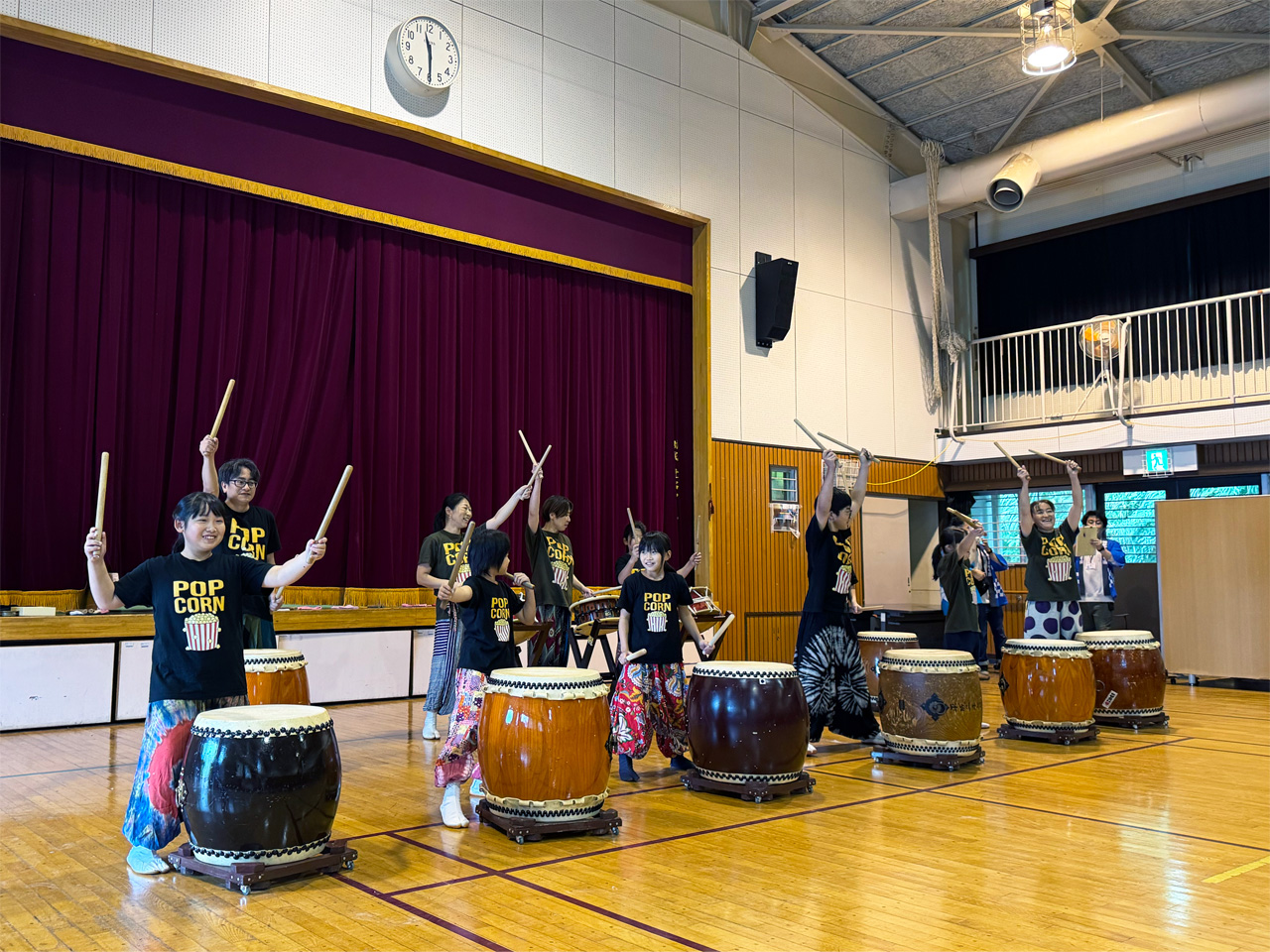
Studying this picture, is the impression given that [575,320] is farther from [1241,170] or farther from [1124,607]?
[1241,170]

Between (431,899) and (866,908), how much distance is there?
1236 millimetres

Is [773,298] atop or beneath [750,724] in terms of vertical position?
atop

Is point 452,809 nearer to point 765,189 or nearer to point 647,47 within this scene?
point 647,47

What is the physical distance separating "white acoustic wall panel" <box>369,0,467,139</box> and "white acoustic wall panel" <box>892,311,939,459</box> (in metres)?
6.15

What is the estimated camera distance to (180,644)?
3.34 metres

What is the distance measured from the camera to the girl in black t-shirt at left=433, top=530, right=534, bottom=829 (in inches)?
158

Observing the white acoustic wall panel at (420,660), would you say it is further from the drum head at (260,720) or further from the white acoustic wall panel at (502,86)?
the drum head at (260,720)

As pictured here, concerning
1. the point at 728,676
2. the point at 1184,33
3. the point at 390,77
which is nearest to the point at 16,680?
the point at 728,676

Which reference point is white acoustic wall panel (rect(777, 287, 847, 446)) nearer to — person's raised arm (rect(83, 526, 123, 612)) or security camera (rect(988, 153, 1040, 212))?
security camera (rect(988, 153, 1040, 212))

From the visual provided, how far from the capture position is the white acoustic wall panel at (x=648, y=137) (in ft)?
32.0

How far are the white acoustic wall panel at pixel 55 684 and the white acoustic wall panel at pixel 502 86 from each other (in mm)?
4881

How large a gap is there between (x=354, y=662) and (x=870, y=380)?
23.0 feet

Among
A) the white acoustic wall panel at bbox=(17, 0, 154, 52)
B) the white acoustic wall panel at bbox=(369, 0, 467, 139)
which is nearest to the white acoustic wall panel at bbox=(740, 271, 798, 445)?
the white acoustic wall panel at bbox=(369, 0, 467, 139)

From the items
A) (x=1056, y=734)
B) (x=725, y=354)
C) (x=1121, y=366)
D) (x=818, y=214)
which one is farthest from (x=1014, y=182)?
(x=1056, y=734)
